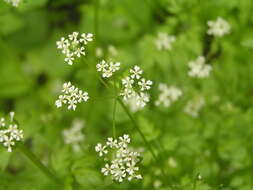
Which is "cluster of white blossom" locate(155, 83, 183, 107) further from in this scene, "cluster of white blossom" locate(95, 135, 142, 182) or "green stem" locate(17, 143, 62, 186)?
"cluster of white blossom" locate(95, 135, 142, 182)

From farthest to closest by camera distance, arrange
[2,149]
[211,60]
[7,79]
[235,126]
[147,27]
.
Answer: [7,79], [147,27], [211,60], [235,126], [2,149]

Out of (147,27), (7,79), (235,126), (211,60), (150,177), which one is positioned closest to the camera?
(150,177)

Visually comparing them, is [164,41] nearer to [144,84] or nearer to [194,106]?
[194,106]

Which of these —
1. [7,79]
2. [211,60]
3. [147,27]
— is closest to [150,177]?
[211,60]

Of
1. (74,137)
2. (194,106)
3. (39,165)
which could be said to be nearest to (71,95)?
(39,165)

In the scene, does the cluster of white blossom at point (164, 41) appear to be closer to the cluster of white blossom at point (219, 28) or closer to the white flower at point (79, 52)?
the cluster of white blossom at point (219, 28)

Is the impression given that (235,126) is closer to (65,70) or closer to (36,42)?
(65,70)
